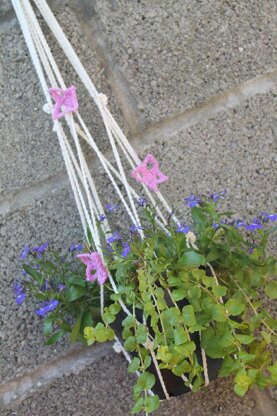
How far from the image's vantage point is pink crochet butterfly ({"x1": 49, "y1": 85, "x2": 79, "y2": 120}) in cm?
135

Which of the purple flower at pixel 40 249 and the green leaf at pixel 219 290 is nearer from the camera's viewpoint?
the green leaf at pixel 219 290

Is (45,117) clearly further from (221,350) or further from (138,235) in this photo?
(221,350)

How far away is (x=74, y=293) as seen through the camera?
1.29 meters

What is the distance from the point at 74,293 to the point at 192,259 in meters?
0.25

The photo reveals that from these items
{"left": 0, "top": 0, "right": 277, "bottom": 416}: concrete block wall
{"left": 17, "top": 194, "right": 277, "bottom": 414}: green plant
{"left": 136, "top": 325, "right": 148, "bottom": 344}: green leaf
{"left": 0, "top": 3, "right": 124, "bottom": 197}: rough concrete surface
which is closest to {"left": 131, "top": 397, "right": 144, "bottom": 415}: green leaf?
{"left": 17, "top": 194, "right": 277, "bottom": 414}: green plant

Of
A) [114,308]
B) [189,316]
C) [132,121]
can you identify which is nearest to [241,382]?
[189,316]

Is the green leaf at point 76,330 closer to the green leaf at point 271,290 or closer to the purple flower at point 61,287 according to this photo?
the purple flower at point 61,287

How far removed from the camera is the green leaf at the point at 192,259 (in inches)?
46.8

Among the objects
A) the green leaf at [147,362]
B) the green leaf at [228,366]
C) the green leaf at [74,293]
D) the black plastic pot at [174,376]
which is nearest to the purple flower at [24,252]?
the green leaf at [74,293]

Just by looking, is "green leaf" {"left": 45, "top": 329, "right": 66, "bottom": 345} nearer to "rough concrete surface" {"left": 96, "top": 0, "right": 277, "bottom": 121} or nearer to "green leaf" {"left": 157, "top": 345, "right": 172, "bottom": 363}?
"green leaf" {"left": 157, "top": 345, "right": 172, "bottom": 363}

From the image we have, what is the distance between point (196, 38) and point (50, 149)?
391 millimetres

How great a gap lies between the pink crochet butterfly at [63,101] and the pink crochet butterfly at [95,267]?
0.95ft

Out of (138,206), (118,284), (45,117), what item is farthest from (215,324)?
(45,117)

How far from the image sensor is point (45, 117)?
4.76 feet
